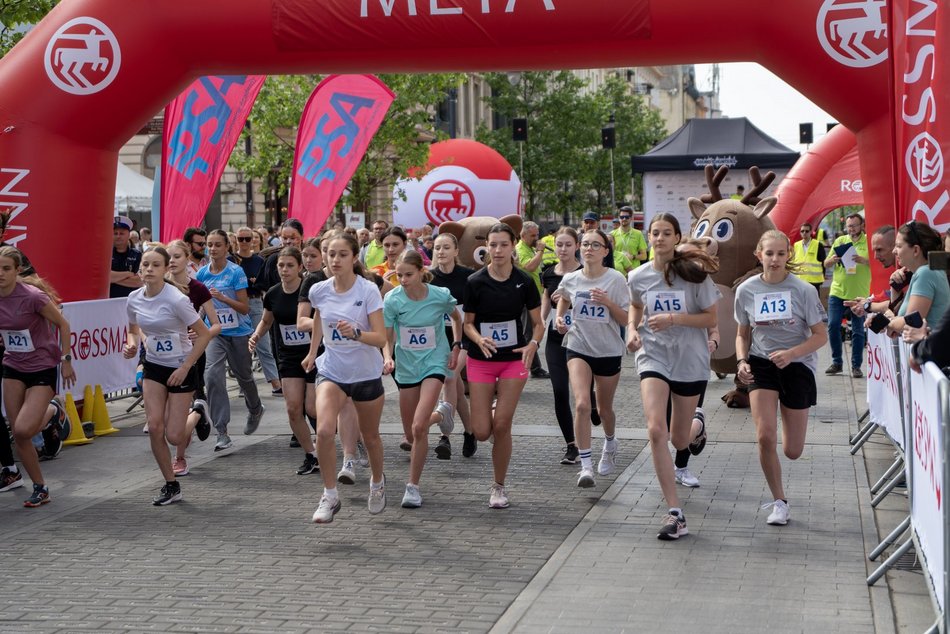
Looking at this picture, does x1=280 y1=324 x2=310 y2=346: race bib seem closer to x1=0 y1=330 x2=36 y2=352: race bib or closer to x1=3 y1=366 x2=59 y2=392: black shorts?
x1=3 y1=366 x2=59 y2=392: black shorts

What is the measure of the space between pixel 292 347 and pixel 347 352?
1.88m

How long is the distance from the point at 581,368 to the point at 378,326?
1912 millimetres

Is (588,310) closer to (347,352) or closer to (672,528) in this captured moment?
(347,352)

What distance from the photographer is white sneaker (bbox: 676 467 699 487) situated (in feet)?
29.8

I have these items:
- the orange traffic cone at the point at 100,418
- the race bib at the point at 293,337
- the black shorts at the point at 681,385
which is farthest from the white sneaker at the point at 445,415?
the orange traffic cone at the point at 100,418

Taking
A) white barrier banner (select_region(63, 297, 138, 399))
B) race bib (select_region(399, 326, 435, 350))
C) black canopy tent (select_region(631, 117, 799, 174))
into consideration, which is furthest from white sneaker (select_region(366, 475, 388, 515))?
black canopy tent (select_region(631, 117, 799, 174))

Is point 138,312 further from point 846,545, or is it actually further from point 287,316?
point 846,545

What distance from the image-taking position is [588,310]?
9195 millimetres

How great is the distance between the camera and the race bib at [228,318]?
11406mm

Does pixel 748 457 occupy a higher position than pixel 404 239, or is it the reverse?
pixel 404 239

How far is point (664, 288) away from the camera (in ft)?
26.3

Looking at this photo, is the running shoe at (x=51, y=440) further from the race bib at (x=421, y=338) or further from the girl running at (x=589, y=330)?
the girl running at (x=589, y=330)

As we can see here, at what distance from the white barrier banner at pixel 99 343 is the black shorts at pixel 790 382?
21.3 feet

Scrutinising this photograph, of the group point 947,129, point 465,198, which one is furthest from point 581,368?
point 465,198
